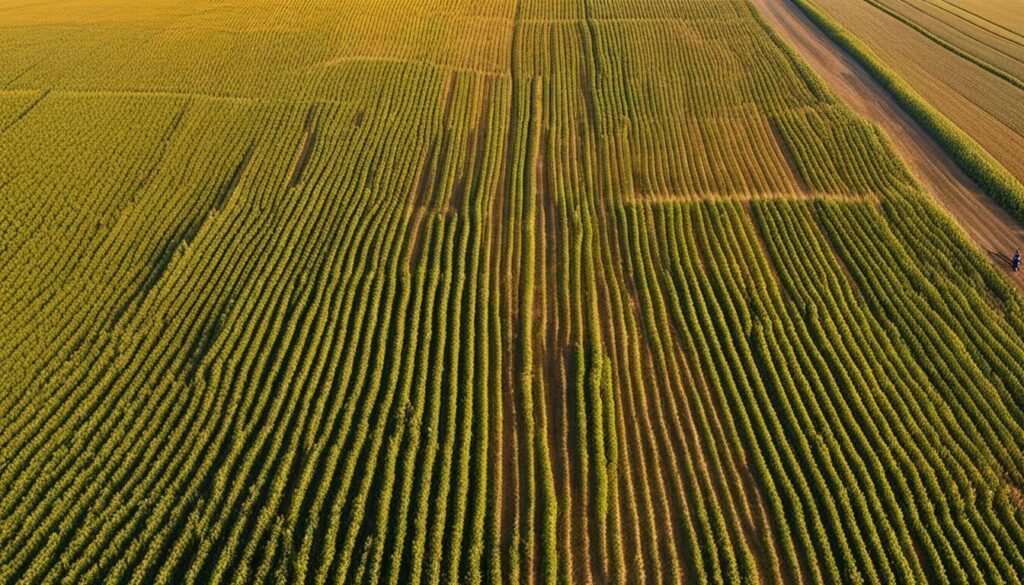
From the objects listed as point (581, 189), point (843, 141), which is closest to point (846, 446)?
point (581, 189)

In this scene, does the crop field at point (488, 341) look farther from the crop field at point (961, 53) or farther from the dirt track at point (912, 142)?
the crop field at point (961, 53)

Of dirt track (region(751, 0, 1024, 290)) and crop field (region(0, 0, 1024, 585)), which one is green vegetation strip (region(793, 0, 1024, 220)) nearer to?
dirt track (region(751, 0, 1024, 290))

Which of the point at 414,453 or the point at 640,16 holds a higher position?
the point at 640,16

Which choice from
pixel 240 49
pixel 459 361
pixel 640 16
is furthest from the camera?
pixel 640 16

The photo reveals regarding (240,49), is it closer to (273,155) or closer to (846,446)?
(273,155)

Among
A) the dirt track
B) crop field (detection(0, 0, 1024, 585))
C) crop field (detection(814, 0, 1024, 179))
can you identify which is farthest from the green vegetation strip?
crop field (detection(0, 0, 1024, 585))

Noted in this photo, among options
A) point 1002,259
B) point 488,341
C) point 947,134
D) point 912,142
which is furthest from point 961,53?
point 488,341

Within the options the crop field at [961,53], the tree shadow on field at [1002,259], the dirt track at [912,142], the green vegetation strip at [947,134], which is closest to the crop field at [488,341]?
the tree shadow on field at [1002,259]
